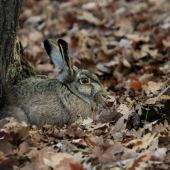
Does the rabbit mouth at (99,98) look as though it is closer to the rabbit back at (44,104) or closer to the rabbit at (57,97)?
the rabbit at (57,97)

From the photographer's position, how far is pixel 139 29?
9273 millimetres

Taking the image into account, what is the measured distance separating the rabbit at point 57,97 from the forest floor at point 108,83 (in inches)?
10.5

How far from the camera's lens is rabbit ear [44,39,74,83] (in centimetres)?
492

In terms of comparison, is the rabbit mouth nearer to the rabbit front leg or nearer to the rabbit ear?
the rabbit ear

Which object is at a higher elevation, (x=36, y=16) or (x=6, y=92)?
(x=36, y=16)

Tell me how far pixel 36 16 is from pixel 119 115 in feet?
25.8

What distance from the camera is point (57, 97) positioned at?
4852 mm

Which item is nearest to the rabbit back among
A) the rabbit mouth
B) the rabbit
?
the rabbit

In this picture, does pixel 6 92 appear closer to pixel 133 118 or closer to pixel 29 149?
pixel 29 149

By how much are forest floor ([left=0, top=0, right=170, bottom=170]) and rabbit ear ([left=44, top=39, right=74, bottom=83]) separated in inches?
37.4

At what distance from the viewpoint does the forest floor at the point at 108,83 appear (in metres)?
3.35

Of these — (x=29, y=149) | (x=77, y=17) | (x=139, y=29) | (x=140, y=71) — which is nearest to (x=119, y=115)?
(x=29, y=149)

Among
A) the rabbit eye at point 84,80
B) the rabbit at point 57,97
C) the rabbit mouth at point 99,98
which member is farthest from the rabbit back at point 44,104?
the rabbit eye at point 84,80

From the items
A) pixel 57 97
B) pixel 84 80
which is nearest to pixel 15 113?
pixel 57 97
